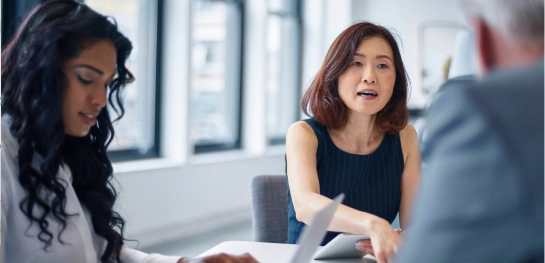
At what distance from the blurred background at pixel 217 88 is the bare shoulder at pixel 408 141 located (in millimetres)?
1529

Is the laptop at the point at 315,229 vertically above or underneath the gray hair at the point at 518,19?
underneath

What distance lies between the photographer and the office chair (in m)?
2.22

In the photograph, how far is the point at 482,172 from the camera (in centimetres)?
56

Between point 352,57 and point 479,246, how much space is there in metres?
1.62

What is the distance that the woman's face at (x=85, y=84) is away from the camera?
1274mm

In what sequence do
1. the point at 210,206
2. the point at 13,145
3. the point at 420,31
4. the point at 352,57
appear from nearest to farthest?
the point at 13,145 < the point at 352,57 < the point at 210,206 < the point at 420,31

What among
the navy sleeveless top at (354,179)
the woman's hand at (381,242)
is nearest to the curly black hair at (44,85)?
the woman's hand at (381,242)

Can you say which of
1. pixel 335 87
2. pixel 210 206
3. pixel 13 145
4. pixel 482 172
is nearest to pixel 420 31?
pixel 210 206

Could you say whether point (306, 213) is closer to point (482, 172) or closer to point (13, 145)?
point (13, 145)

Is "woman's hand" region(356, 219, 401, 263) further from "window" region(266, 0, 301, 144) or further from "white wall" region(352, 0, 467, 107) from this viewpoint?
"white wall" region(352, 0, 467, 107)

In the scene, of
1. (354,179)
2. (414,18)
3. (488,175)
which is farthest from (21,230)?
(414,18)

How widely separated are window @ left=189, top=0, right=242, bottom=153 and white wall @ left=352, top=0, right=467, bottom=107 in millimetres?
2181

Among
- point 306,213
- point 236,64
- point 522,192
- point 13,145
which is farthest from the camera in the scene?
point 236,64

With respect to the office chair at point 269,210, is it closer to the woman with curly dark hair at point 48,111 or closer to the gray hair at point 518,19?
the woman with curly dark hair at point 48,111
